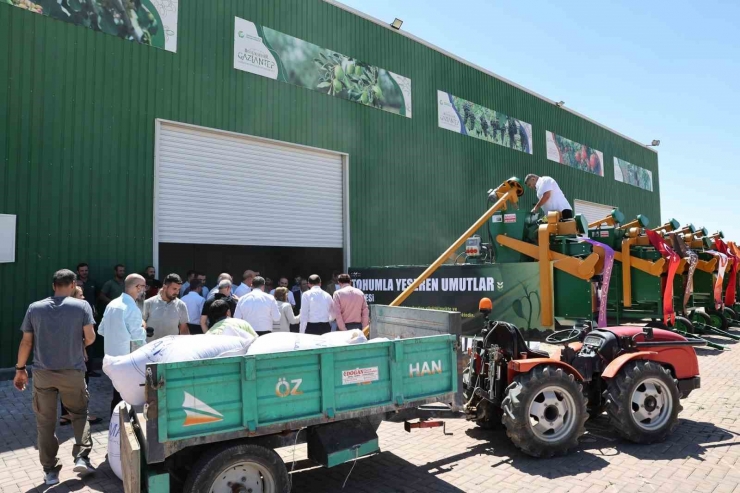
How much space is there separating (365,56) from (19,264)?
1004 centimetres

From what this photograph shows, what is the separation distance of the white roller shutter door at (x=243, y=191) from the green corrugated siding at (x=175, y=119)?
0.35 m

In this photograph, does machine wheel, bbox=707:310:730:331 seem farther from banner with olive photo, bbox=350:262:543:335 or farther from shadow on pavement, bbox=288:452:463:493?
shadow on pavement, bbox=288:452:463:493

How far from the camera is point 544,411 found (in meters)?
4.81

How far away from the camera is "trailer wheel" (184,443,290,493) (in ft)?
11.0

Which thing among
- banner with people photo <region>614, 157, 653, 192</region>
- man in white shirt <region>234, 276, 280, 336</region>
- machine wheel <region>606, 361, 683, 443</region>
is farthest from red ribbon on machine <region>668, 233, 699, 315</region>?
banner with people photo <region>614, 157, 653, 192</region>

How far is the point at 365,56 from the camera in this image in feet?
47.1

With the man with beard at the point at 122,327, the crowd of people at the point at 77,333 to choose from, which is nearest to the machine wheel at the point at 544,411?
the crowd of people at the point at 77,333

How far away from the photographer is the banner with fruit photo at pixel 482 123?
1678 centimetres

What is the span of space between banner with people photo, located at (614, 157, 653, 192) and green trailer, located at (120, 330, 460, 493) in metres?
26.7

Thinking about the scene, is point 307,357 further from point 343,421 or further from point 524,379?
point 524,379

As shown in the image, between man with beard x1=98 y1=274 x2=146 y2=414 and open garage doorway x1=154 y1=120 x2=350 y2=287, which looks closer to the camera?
man with beard x1=98 y1=274 x2=146 y2=414

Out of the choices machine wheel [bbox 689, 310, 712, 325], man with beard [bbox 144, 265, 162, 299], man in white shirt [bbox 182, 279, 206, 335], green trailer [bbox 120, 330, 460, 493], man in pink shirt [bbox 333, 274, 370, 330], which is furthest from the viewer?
machine wheel [bbox 689, 310, 712, 325]

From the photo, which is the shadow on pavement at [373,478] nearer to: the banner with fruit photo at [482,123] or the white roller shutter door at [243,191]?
the white roller shutter door at [243,191]

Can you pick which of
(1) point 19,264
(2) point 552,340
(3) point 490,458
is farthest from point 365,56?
(3) point 490,458
